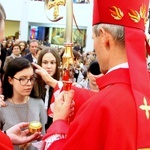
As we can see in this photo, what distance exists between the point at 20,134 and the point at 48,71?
135cm

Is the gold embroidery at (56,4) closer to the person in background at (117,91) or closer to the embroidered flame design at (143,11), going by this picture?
the person in background at (117,91)

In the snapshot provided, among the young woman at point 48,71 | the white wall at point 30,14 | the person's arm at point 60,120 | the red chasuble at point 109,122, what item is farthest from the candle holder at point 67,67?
the white wall at point 30,14

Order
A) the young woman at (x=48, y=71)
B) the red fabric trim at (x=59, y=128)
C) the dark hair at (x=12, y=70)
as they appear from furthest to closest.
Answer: the young woman at (x=48, y=71) → the dark hair at (x=12, y=70) → the red fabric trim at (x=59, y=128)

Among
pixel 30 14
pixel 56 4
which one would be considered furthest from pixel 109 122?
pixel 30 14

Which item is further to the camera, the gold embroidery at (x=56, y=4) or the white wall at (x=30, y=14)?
the white wall at (x=30, y=14)

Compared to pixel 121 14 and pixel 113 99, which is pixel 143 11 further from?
pixel 113 99

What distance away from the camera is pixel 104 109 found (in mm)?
1445

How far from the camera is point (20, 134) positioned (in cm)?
214

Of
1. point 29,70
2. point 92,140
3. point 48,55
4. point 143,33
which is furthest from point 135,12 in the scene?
point 48,55

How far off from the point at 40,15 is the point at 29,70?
633 inches

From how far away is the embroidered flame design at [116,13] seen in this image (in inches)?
60.8

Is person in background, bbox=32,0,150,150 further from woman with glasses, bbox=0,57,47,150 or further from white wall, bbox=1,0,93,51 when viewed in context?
white wall, bbox=1,0,93,51

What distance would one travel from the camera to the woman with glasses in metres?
2.59

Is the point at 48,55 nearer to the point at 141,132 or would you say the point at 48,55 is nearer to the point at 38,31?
the point at 141,132
